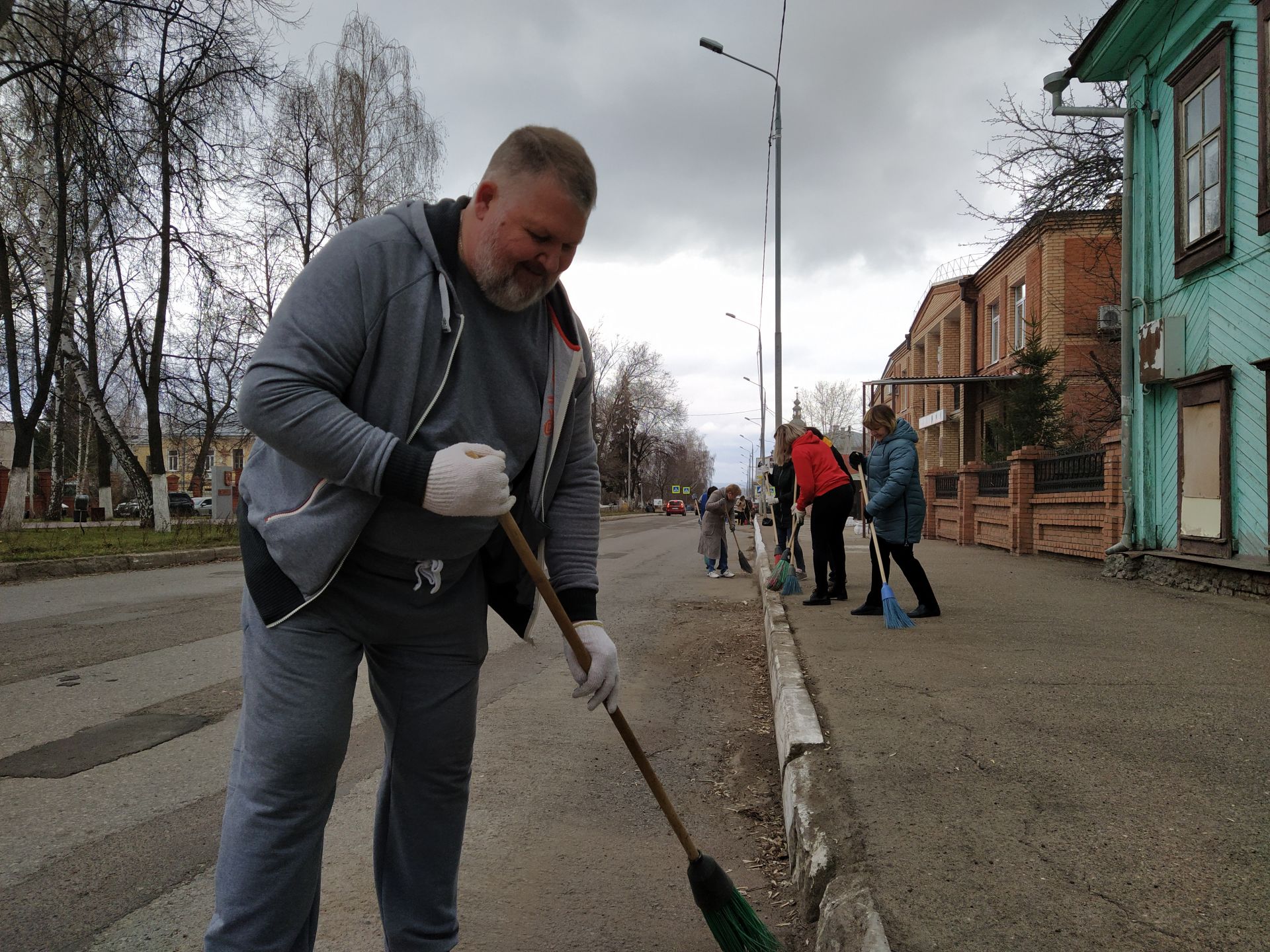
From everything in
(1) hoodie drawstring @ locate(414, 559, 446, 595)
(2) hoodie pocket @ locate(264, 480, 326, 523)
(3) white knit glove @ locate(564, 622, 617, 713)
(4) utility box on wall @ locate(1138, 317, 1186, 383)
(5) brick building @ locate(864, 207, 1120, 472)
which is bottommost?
(3) white knit glove @ locate(564, 622, 617, 713)

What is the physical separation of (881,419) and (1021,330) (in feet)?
66.8

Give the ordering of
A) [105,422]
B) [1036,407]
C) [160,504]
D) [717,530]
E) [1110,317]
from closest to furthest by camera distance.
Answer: [1110,317] → [717,530] → [160,504] → [1036,407] → [105,422]

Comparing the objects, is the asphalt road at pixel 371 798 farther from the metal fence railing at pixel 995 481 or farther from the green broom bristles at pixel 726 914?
the metal fence railing at pixel 995 481

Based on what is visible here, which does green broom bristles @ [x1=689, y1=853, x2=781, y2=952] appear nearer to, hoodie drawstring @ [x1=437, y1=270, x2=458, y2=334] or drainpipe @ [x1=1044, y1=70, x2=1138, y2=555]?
hoodie drawstring @ [x1=437, y1=270, x2=458, y2=334]

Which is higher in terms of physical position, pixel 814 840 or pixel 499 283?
pixel 499 283

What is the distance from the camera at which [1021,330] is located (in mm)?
26438

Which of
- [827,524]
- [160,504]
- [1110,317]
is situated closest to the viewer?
[827,524]

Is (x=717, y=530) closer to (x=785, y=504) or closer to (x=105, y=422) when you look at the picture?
(x=785, y=504)

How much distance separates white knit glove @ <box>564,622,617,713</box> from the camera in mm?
2273

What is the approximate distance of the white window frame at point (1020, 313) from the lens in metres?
26.0

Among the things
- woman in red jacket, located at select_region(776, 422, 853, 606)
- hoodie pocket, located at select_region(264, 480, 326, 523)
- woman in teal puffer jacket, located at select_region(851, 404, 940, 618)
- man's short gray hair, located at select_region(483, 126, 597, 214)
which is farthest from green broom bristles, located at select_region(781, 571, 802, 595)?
hoodie pocket, located at select_region(264, 480, 326, 523)

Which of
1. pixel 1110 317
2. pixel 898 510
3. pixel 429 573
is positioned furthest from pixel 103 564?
pixel 1110 317

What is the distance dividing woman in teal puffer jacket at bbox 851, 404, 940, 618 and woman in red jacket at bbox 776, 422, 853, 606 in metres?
0.84

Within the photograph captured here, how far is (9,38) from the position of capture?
13.0 m
